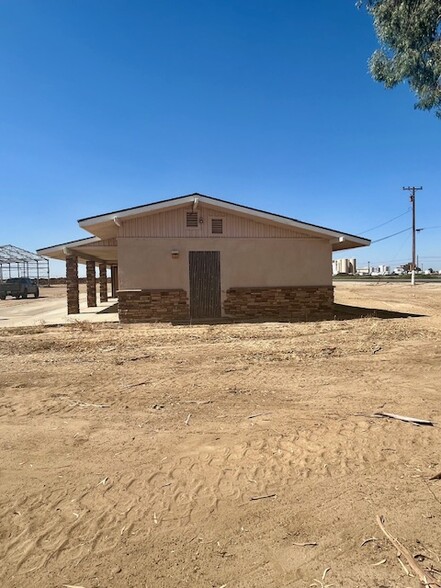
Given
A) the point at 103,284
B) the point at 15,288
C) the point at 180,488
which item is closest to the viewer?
the point at 180,488

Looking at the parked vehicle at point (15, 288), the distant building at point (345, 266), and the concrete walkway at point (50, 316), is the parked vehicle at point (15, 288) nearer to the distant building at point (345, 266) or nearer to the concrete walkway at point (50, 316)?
the concrete walkway at point (50, 316)

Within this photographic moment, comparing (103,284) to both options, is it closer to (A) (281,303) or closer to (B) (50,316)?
(B) (50,316)

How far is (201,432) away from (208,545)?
64.4 inches

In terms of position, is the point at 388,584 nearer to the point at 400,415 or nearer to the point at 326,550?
the point at 326,550

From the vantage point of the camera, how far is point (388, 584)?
2234 millimetres

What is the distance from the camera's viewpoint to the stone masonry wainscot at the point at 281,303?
14305 mm

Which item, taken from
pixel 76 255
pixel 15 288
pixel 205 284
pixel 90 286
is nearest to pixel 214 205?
pixel 205 284

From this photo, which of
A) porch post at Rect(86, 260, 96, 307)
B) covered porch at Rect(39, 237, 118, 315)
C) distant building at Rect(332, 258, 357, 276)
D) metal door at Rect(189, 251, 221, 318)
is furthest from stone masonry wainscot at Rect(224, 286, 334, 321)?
distant building at Rect(332, 258, 357, 276)

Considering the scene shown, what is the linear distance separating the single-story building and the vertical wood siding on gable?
32 millimetres

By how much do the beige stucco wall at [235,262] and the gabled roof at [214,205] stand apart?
0.57m

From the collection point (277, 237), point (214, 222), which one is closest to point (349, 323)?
point (277, 237)

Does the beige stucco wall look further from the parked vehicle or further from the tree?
the parked vehicle

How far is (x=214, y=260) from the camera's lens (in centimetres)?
1401

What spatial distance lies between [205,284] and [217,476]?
35.7 feet
